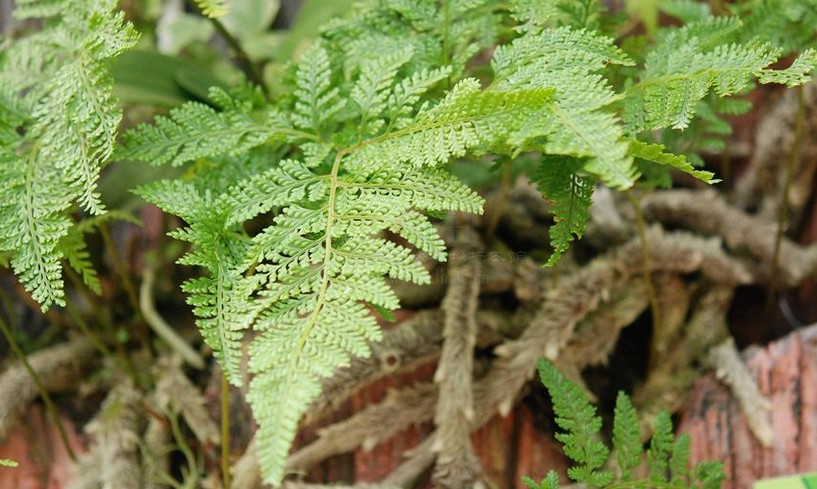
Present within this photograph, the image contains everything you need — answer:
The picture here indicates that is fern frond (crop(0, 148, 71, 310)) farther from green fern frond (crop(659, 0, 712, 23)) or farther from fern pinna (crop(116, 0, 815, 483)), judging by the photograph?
green fern frond (crop(659, 0, 712, 23))

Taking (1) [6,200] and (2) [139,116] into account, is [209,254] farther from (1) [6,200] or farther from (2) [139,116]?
(2) [139,116]

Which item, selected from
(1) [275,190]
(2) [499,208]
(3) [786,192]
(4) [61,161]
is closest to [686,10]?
(3) [786,192]

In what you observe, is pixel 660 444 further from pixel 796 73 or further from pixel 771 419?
pixel 796 73

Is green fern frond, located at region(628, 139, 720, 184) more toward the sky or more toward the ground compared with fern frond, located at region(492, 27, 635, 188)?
more toward the ground

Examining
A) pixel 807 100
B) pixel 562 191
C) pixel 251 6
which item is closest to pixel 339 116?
pixel 562 191

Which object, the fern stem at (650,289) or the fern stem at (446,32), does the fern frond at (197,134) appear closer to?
the fern stem at (446,32)

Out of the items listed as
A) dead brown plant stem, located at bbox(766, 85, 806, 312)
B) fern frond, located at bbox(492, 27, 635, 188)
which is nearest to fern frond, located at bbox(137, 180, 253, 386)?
fern frond, located at bbox(492, 27, 635, 188)
